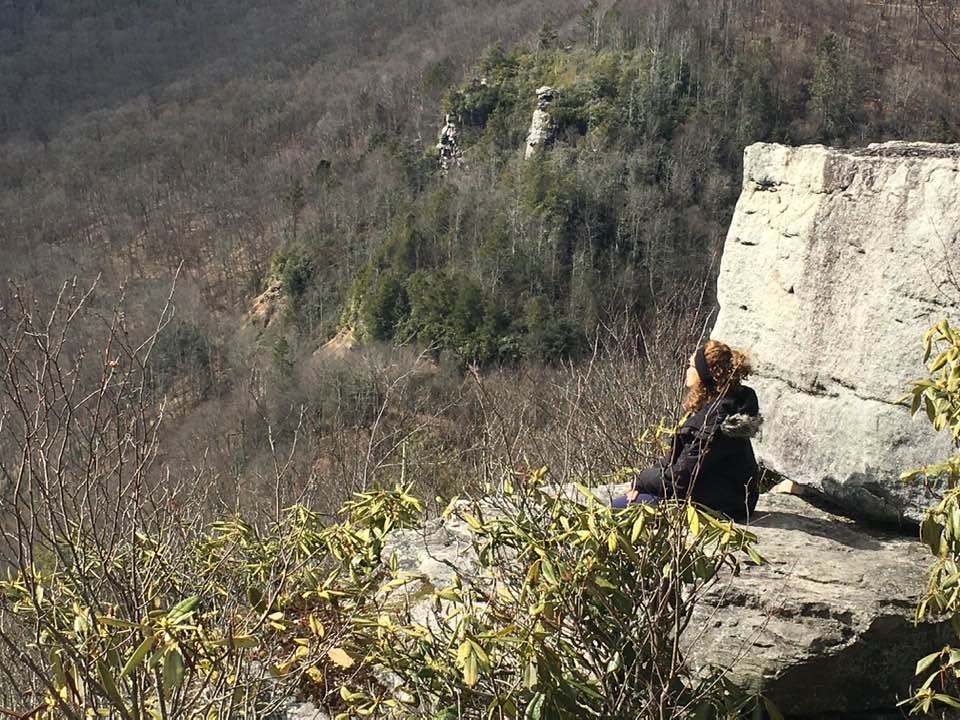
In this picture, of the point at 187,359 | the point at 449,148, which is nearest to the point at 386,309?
the point at 187,359

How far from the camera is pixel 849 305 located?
5344 mm

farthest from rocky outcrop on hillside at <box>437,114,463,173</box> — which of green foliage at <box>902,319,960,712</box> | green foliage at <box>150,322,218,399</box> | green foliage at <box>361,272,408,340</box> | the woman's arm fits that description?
green foliage at <box>902,319,960,712</box>

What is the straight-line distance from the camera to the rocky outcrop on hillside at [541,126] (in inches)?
2092

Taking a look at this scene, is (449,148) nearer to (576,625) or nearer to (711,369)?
(711,369)

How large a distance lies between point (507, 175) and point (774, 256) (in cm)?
4860

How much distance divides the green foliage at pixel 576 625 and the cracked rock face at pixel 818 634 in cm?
41

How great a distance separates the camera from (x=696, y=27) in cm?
5975

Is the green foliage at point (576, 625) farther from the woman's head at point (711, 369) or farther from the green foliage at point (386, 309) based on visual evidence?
the green foliage at point (386, 309)

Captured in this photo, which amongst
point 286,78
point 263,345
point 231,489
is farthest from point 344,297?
point 286,78

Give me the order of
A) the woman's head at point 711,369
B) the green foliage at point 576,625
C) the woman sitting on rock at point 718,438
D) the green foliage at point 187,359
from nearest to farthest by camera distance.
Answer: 1. the green foliage at point 576,625
2. the woman sitting on rock at point 718,438
3. the woman's head at point 711,369
4. the green foliage at point 187,359

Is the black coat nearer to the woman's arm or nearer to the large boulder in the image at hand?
the woman's arm

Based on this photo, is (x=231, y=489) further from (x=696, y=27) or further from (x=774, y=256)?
(x=696, y=27)

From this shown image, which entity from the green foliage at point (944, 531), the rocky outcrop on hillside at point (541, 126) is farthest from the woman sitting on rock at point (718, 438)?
the rocky outcrop on hillside at point (541, 126)

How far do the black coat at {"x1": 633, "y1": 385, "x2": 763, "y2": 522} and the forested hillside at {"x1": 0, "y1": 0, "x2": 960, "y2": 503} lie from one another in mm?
2939
